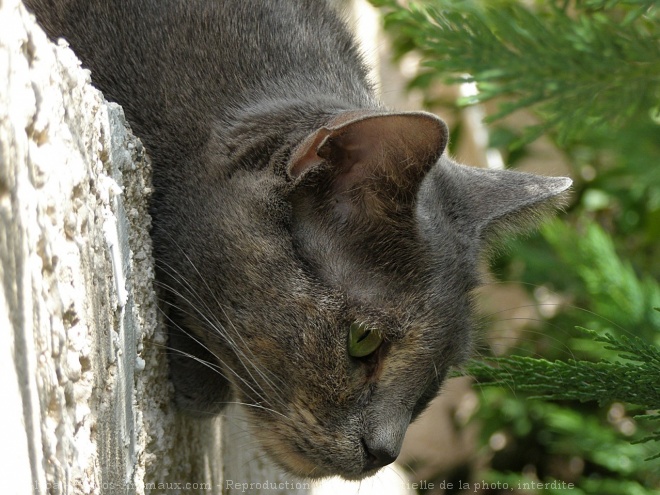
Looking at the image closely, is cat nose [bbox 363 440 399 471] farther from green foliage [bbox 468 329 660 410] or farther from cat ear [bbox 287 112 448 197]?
cat ear [bbox 287 112 448 197]

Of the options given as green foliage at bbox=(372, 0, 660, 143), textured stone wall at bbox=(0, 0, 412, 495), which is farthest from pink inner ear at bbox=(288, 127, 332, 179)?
green foliage at bbox=(372, 0, 660, 143)

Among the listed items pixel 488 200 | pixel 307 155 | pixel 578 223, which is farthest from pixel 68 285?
pixel 578 223

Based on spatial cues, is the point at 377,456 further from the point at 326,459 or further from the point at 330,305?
the point at 330,305

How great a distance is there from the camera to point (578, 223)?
4195 mm

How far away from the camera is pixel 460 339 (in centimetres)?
176

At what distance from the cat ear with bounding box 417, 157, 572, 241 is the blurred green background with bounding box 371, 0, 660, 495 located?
0.79 feet

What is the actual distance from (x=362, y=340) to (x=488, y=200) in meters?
0.49

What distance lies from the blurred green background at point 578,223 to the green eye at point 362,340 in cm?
19

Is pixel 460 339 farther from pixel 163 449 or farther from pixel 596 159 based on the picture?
pixel 596 159

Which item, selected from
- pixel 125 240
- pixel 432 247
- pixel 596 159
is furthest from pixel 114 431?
pixel 596 159

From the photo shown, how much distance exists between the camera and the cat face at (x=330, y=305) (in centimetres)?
155

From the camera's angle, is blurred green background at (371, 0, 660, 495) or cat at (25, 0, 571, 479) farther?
cat at (25, 0, 571, 479)

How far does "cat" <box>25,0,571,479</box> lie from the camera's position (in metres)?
1.55

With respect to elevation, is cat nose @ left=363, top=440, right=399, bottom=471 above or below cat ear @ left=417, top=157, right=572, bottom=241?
below
